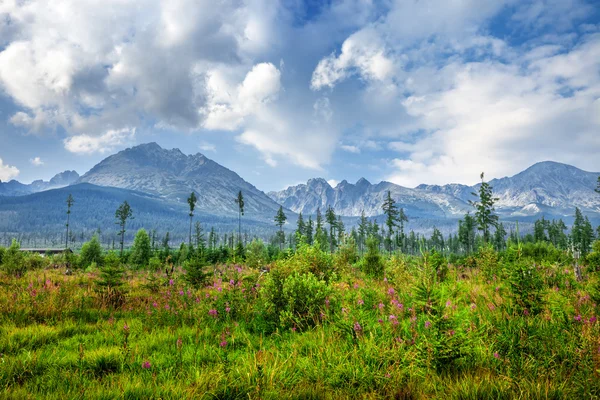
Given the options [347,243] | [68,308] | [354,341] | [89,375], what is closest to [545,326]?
[354,341]

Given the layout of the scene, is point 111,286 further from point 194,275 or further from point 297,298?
point 297,298

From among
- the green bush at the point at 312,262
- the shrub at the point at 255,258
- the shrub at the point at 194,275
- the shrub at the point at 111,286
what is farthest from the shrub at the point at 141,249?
the green bush at the point at 312,262

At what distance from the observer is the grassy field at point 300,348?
118 inches

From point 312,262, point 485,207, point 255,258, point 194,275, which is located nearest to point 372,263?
point 255,258

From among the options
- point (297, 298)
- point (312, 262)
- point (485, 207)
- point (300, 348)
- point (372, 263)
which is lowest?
point (372, 263)

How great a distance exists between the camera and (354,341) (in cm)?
427

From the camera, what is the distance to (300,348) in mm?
4258

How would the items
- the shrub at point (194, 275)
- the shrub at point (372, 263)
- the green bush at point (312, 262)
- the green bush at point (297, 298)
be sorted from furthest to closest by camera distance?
the shrub at point (372, 263) → the shrub at point (194, 275) → the green bush at point (312, 262) → the green bush at point (297, 298)

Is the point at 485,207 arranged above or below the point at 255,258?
above

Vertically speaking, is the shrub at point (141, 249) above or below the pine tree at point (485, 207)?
below

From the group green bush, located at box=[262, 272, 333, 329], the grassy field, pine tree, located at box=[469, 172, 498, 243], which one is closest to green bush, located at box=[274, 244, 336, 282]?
the grassy field

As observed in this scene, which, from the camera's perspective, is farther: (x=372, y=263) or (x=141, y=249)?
(x=141, y=249)

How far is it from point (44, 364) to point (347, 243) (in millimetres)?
13995

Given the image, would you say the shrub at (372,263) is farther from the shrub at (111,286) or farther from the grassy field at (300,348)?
the shrub at (111,286)
